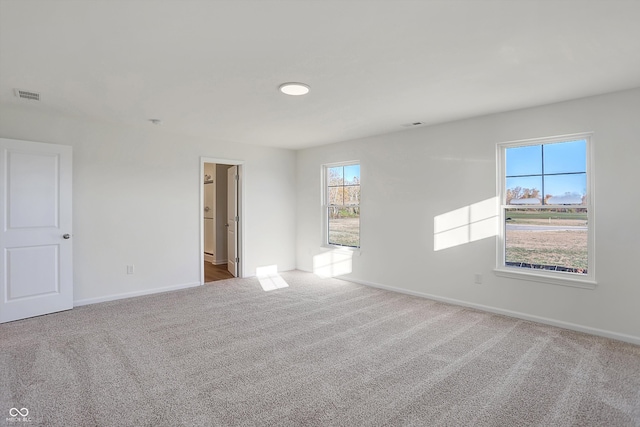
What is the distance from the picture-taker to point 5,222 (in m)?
3.66

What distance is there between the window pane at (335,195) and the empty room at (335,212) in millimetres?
32

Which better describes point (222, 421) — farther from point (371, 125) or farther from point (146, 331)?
point (371, 125)

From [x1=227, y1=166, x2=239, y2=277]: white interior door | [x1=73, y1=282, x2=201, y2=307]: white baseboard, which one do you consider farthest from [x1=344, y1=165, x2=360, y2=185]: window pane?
[x1=73, y1=282, x2=201, y2=307]: white baseboard

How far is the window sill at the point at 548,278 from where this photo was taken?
11.2ft

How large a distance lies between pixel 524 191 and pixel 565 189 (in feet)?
1.27

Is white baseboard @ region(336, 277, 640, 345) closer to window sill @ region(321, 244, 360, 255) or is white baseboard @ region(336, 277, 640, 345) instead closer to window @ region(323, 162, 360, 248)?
window sill @ region(321, 244, 360, 255)

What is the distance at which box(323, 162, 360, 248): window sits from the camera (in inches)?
226

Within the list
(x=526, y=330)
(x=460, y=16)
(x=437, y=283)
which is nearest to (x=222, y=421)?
(x=460, y=16)

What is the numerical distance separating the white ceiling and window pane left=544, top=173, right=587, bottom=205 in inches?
32.9

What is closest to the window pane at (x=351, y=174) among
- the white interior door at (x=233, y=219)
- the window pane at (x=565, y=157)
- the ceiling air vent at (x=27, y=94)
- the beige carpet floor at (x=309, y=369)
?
the white interior door at (x=233, y=219)

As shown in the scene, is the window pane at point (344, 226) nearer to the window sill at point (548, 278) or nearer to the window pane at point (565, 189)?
the window sill at point (548, 278)

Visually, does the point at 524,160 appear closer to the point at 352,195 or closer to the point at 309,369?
the point at 352,195

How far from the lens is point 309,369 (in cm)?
268

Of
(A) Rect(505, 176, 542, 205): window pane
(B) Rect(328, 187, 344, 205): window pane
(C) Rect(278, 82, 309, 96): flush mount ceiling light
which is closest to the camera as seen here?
(C) Rect(278, 82, 309, 96): flush mount ceiling light
